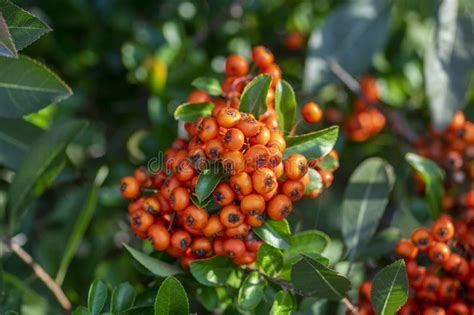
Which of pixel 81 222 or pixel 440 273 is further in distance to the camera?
pixel 81 222

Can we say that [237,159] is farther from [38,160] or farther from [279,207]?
[38,160]

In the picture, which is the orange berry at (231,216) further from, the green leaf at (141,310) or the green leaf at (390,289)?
the green leaf at (390,289)

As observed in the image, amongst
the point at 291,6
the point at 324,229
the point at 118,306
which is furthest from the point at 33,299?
the point at 291,6

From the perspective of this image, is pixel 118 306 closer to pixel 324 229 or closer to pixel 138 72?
pixel 324 229

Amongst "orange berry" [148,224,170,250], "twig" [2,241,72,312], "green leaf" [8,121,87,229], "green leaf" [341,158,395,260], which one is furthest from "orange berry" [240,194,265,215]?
"twig" [2,241,72,312]

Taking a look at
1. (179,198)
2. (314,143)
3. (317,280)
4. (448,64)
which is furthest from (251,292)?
(448,64)

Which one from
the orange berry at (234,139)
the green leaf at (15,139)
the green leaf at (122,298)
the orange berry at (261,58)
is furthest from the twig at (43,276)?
the orange berry at (261,58)

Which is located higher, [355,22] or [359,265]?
[355,22]
